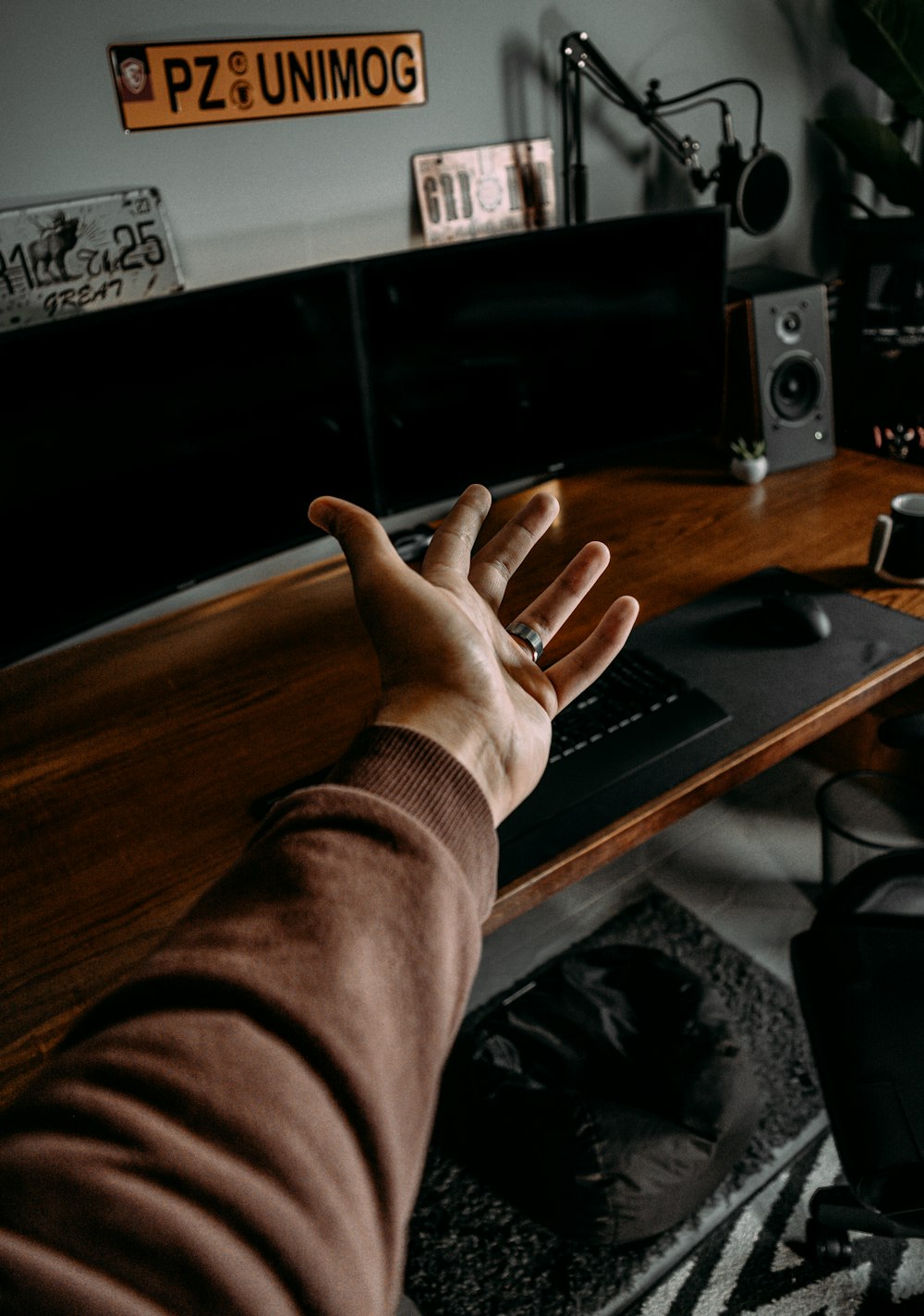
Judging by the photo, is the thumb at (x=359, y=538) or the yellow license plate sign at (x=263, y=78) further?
the yellow license plate sign at (x=263, y=78)

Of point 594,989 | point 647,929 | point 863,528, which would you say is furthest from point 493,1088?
point 863,528

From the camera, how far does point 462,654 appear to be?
598mm

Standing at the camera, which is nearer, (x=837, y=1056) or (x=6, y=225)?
(x=837, y=1056)

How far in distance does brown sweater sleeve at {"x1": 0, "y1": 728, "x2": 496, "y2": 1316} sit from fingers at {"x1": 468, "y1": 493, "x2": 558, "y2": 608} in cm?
32

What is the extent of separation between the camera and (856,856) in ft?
5.88

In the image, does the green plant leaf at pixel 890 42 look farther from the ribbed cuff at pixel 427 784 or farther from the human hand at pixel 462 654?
the ribbed cuff at pixel 427 784

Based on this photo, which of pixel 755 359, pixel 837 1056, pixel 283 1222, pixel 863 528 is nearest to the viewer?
pixel 283 1222

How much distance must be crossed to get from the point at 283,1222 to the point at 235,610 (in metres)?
1.13

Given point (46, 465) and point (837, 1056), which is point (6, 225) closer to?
point (46, 465)

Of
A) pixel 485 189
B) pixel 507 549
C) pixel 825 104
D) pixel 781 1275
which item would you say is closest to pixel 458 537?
pixel 507 549

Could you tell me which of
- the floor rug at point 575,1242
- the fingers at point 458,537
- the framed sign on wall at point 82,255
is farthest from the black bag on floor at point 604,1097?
the framed sign on wall at point 82,255

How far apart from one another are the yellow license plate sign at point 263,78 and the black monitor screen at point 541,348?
30cm

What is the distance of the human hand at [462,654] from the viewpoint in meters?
0.57

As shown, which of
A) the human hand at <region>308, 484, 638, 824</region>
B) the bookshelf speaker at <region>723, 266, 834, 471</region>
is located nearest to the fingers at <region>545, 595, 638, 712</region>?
the human hand at <region>308, 484, 638, 824</region>
